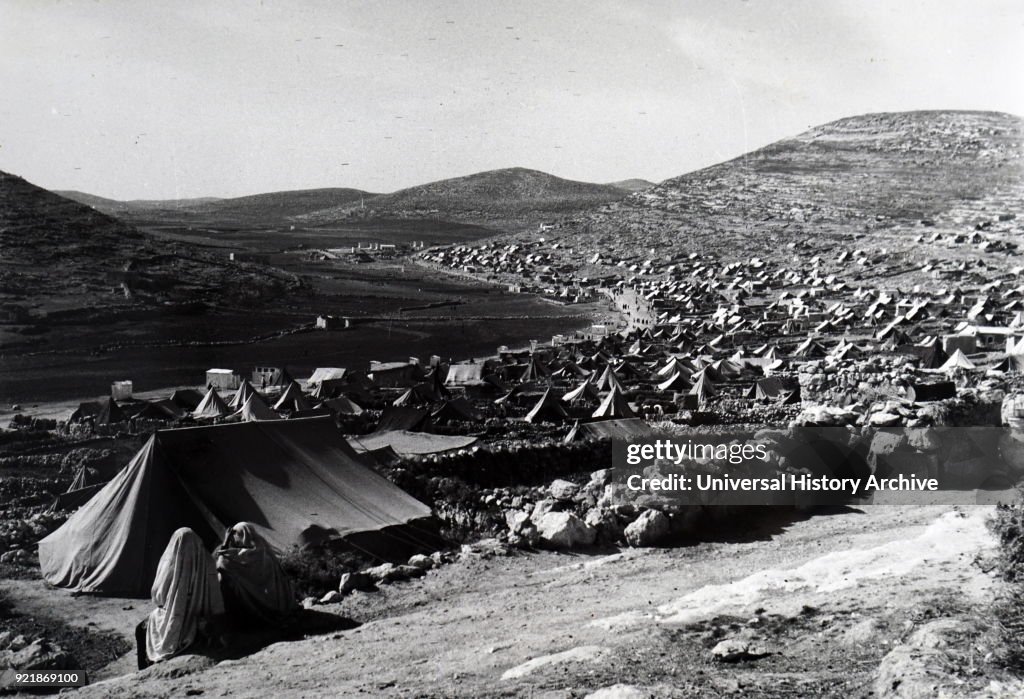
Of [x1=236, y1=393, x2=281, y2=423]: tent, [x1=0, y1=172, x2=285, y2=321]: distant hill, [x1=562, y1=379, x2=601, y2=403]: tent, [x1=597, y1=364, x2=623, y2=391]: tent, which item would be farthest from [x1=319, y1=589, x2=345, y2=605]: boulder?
[x1=0, y1=172, x2=285, y2=321]: distant hill

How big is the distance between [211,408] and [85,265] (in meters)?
38.6

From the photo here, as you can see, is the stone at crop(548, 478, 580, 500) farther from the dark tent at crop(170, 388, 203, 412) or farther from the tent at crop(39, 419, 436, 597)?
the dark tent at crop(170, 388, 203, 412)

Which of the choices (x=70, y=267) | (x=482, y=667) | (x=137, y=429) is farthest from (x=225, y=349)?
(x=482, y=667)

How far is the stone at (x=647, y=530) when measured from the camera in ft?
34.1

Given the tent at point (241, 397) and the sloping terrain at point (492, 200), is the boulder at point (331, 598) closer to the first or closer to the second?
the tent at point (241, 397)

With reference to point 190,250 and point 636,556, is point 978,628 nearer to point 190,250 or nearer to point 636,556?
point 636,556

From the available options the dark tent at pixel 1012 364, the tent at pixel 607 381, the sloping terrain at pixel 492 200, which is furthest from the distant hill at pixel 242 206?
the dark tent at pixel 1012 364

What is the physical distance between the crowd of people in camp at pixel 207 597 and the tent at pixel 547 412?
52.3ft

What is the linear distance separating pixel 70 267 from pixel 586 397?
43144 mm

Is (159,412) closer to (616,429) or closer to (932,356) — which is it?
(616,429)

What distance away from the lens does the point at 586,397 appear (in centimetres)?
2675

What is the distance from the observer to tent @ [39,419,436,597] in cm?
999

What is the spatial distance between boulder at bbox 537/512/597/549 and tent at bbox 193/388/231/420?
15.6 meters

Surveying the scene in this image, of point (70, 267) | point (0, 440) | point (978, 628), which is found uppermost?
point (70, 267)
